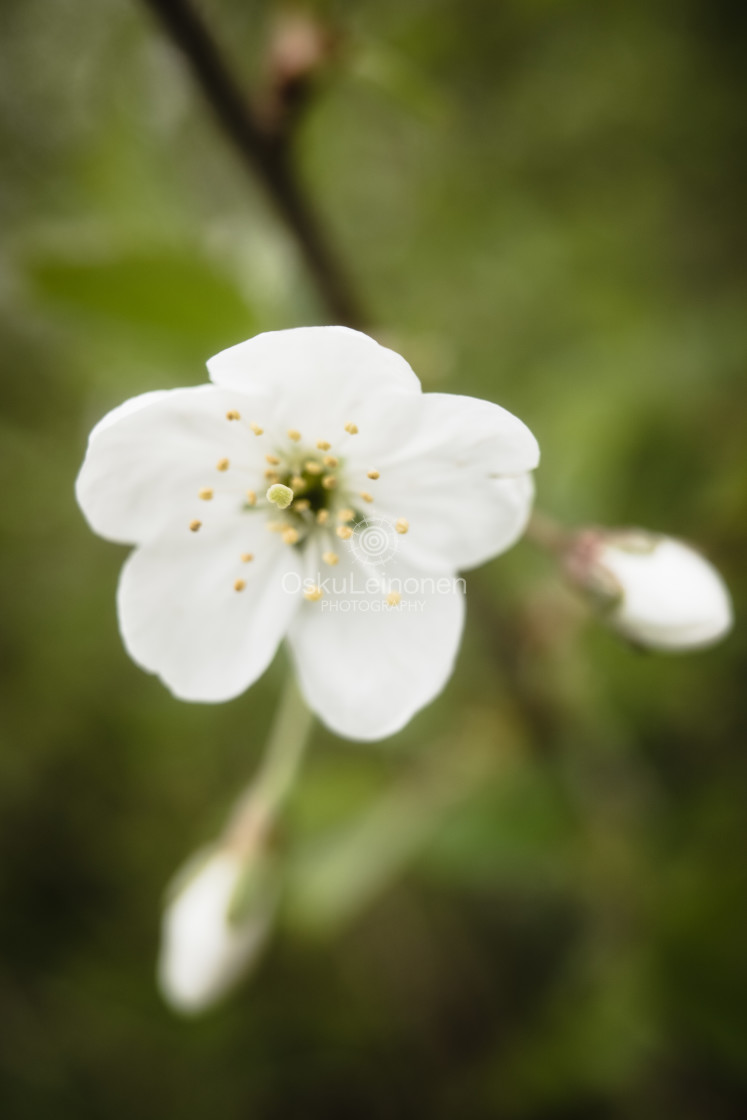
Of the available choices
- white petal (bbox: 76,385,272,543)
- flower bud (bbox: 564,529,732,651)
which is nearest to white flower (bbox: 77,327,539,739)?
white petal (bbox: 76,385,272,543)

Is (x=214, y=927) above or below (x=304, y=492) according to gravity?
below

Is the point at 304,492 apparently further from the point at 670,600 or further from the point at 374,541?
the point at 670,600

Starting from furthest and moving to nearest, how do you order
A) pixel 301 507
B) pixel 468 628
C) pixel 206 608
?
pixel 468 628 → pixel 301 507 → pixel 206 608

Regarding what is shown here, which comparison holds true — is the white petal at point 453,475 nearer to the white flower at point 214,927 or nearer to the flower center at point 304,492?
the flower center at point 304,492

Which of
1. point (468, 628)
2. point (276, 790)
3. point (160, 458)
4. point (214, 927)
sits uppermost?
point (468, 628)

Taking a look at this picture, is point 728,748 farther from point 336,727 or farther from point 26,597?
point 26,597

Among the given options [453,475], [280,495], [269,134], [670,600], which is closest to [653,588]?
[670,600]

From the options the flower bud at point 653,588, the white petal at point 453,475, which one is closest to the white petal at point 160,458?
the white petal at point 453,475
